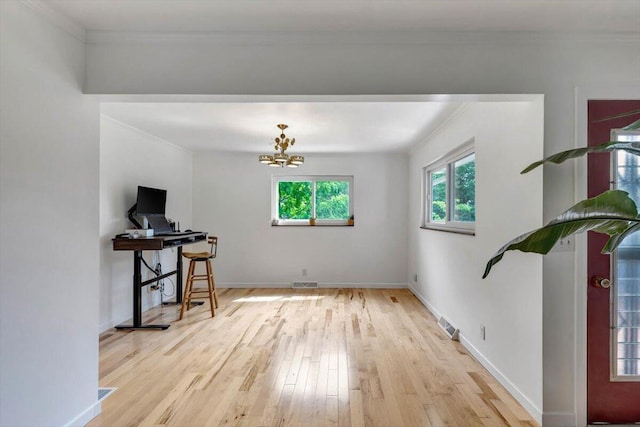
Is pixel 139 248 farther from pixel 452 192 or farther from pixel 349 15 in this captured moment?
pixel 452 192

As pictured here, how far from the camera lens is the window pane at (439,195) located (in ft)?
14.1

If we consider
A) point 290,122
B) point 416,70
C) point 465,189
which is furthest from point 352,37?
point 465,189

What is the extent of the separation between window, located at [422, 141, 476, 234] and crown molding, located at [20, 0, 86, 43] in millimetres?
3107

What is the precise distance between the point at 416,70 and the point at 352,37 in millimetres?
429

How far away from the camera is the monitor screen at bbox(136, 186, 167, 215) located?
4.14 metres

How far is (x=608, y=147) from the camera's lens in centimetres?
118

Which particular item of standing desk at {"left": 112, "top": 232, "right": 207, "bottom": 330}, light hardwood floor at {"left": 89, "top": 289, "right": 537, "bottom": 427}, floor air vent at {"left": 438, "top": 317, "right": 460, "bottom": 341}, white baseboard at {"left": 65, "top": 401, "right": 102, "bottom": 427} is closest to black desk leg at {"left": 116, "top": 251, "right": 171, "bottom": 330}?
standing desk at {"left": 112, "top": 232, "right": 207, "bottom": 330}

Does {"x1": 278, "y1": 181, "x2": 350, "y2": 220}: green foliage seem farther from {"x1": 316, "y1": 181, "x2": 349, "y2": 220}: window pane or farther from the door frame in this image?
the door frame

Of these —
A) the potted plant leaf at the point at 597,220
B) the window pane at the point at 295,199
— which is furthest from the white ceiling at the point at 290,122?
the potted plant leaf at the point at 597,220

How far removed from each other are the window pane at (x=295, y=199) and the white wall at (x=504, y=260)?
8.96 feet

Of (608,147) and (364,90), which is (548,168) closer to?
(608,147)

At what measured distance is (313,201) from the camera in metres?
6.03

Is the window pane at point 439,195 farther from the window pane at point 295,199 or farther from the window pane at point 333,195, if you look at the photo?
the window pane at point 295,199

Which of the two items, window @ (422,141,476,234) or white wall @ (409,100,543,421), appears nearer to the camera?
white wall @ (409,100,543,421)
